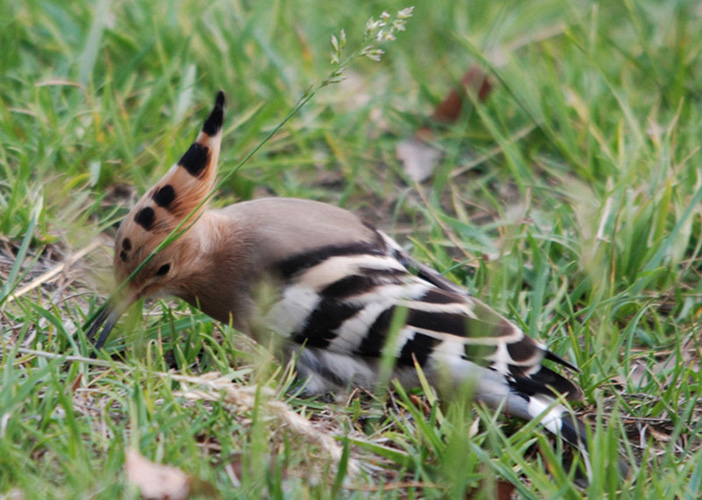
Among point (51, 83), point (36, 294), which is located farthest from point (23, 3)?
point (36, 294)

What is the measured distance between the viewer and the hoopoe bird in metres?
2.21

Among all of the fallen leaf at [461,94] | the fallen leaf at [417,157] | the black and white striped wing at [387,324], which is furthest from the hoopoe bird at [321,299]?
the fallen leaf at [461,94]

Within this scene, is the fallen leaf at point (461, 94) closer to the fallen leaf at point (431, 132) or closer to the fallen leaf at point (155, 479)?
the fallen leaf at point (431, 132)

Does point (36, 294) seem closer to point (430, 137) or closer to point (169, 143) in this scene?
point (169, 143)

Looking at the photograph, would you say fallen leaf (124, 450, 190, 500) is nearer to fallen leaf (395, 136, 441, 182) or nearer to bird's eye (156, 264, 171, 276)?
bird's eye (156, 264, 171, 276)

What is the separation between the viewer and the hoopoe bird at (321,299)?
221cm

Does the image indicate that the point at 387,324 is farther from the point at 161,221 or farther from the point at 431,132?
the point at 431,132

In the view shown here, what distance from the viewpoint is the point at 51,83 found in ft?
9.94

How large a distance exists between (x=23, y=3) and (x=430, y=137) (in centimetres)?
162

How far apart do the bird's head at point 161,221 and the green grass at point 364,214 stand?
3.6 inches

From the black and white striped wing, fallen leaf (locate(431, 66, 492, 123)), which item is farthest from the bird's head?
fallen leaf (locate(431, 66, 492, 123))

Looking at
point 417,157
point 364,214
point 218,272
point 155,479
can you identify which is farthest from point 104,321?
point 417,157

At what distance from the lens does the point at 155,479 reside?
1.70 metres

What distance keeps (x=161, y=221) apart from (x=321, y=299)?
1.37 ft
